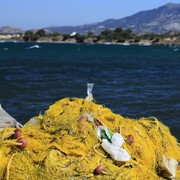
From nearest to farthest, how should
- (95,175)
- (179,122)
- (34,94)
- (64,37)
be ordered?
(95,175)
(179,122)
(34,94)
(64,37)

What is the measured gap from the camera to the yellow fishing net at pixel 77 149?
663 cm

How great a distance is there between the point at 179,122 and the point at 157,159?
10.1 meters

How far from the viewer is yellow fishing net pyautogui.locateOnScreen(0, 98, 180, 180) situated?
6.63 m

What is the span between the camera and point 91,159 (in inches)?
266

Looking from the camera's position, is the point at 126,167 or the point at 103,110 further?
the point at 103,110

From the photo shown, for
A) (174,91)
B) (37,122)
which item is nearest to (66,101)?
(37,122)

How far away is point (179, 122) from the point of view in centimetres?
1752

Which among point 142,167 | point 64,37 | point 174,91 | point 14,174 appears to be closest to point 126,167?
point 142,167

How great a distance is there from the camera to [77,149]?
6.78m

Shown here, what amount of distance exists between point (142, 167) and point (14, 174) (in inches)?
72.1

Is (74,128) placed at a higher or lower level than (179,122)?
higher

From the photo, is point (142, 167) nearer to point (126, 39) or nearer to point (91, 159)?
point (91, 159)

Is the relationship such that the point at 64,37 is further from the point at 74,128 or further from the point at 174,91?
the point at 74,128

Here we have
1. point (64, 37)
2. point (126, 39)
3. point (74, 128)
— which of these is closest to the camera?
point (74, 128)
